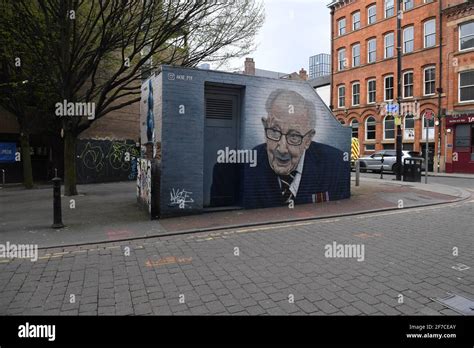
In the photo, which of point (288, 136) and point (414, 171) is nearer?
point (288, 136)

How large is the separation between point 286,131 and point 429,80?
22804 millimetres

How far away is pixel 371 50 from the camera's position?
110 ft

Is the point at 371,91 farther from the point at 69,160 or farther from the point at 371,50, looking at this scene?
the point at 69,160

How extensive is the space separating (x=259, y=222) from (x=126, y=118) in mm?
16656

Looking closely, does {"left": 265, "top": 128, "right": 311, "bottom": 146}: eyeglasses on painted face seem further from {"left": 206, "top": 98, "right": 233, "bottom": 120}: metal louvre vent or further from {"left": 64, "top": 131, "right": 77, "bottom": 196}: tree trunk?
{"left": 64, "top": 131, "right": 77, "bottom": 196}: tree trunk

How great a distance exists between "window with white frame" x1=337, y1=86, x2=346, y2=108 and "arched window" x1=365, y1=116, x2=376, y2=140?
3.93 meters

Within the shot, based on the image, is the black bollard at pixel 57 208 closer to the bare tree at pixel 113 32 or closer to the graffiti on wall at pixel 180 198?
the graffiti on wall at pixel 180 198

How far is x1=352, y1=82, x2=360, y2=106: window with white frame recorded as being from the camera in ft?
114

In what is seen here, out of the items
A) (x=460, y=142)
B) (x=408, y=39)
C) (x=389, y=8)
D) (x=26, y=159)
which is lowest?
(x=26, y=159)

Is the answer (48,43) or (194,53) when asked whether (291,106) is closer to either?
(194,53)

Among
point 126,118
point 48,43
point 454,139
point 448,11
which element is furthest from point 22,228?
point 448,11

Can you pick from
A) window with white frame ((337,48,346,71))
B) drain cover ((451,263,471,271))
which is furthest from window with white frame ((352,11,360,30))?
drain cover ((451,263,471,271))

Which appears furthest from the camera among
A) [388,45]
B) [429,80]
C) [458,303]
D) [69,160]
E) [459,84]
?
[388,45]

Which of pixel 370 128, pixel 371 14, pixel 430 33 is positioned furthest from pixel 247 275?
pixel 371 14
